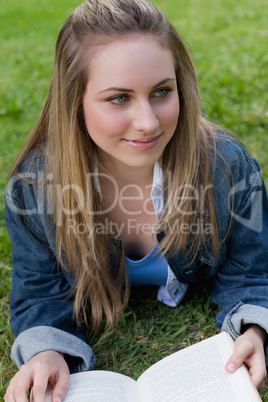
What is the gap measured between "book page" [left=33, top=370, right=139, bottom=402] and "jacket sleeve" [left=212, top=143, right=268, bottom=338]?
1.45 feet

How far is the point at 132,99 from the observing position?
1585mm

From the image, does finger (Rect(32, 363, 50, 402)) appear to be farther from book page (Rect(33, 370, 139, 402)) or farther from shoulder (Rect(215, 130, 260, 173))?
shoulder (Rect(215, 130, 260, 173))

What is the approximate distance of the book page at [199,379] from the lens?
1.41 metres

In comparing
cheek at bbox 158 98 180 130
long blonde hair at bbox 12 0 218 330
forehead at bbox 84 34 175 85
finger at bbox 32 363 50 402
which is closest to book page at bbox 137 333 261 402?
finger at bbox 32 363 50 402

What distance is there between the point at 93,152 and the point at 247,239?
62cm

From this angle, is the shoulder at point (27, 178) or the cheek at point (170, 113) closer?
the cheek at point (170, 113)

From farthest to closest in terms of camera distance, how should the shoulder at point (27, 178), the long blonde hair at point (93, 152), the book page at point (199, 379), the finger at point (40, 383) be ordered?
the shoulder at point (27, 178) < the long blonde hair at point (93, 152) < the finger at point (40, 383) < the book page at point (199, 379)

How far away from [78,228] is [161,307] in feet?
1.64

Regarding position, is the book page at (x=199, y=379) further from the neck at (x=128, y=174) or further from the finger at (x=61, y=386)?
the neck at (x=128, y=174)

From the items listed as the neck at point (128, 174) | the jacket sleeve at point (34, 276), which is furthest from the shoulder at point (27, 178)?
the neck at point (128, 174)

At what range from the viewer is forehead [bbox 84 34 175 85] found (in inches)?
60.5

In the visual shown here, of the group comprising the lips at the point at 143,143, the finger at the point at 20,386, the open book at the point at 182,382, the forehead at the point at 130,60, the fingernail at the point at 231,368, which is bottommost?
the finger at the point at 20,386

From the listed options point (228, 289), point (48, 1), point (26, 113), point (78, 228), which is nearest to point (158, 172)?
point (78, 228)

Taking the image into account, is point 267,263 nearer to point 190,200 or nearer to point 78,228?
point 190,200
